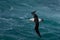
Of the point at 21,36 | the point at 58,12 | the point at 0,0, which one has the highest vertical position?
the point at 0,0

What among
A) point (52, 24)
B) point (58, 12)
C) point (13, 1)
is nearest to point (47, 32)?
point (52, 24)

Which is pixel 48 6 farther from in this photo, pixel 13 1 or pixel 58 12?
pixel 13 1

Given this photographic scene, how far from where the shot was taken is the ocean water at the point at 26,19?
1934 inches

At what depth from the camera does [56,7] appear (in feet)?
187

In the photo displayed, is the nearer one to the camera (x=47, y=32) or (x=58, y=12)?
(x=47, y=32)

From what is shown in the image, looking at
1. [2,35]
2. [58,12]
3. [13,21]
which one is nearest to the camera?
[2,35]

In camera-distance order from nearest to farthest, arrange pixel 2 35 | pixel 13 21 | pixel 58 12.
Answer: pixel 2 35 → pixel 13 21 → pixel 58 12

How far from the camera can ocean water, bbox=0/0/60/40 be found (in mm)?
49125

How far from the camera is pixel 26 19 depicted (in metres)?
51.8

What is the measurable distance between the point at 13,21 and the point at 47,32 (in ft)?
17.8

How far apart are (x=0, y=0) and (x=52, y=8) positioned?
342 inches

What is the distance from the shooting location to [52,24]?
52.5 metres

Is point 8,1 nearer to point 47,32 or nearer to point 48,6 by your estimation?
point 48,6

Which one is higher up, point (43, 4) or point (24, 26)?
point (43, 4)
